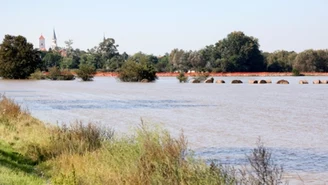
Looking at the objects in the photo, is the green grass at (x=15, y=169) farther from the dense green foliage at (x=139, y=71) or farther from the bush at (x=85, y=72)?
the bush at (x=85, y=72)

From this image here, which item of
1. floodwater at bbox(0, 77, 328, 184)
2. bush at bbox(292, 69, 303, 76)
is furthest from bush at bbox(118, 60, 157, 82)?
floodwater at bbox(0, 77, 328, 184)

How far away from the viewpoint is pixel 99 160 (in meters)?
13.0

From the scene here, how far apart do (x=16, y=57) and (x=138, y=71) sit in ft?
89.8

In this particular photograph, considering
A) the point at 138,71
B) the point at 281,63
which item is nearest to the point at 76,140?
the point at 138,71

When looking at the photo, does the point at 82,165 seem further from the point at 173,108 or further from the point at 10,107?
the point at 173,108

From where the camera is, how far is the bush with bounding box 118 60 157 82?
10400cm

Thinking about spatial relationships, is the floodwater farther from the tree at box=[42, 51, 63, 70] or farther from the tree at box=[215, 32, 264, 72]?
the tree at box=[42, 51, 63, 70]

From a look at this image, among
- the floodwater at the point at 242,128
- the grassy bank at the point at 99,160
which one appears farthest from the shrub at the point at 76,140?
the floodwater at the point at 242,128

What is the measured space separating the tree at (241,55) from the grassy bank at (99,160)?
126 m

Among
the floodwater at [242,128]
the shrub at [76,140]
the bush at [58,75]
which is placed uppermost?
the shrub at [76,140]

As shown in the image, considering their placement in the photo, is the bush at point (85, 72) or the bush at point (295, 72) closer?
the bush at point (85, 72)

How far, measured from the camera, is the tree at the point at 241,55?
472ft

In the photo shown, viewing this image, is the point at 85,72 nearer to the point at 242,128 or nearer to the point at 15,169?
the point at 242,128

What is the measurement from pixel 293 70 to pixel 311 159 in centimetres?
12055
